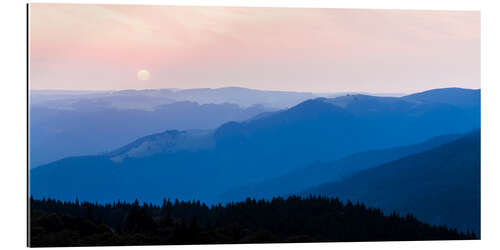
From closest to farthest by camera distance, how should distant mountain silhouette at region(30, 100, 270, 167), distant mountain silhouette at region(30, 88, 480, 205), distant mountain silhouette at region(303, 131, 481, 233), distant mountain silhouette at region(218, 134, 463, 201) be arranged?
distant mountain silhouette at region(30, 100, 270, 167) → distant mountain silhouette at region(30, 88, 480, 205) → distant mountain silhouette at region(218, 134, 463, 201) → distant mountain silhouette at region(303, 131, 481, 233)

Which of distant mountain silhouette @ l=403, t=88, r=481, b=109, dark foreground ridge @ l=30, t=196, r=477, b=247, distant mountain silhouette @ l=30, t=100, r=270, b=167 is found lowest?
dark foreground ridge @ l=30, t=196, r=477, b=247

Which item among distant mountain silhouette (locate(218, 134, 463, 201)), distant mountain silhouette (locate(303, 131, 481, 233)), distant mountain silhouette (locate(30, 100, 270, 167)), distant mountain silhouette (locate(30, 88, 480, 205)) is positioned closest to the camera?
distant mountain silhouette (locate(30, 100, 270, 167))

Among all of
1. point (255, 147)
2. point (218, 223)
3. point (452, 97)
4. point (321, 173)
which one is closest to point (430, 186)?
point (452, 97)

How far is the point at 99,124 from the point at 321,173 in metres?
3.56

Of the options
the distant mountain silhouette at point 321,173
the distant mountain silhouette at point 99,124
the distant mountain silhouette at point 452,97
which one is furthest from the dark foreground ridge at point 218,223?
the distant mountain silhouette at point 452,97

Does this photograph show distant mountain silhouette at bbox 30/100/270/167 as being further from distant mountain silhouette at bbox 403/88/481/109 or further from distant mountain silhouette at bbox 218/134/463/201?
distant mountain silhouette at bbox 403/88/481/109

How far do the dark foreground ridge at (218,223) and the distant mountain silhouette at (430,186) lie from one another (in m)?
0.18

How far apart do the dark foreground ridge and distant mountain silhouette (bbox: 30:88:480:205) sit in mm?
217

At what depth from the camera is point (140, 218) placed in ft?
35.1

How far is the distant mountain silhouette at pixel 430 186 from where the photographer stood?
1110cm

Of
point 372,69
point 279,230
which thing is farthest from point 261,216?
point 372,69

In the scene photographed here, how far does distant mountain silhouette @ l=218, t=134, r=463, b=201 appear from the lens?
35.9 ft

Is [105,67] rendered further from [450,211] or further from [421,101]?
[450,211]

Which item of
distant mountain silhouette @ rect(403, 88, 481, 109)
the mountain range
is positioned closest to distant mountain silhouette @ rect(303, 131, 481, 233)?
the mountain range
